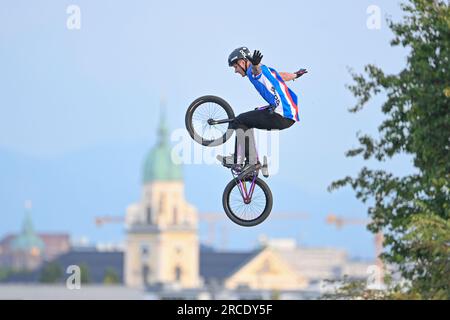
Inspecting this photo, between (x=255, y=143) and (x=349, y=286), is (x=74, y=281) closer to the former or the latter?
(x=349, y=286)

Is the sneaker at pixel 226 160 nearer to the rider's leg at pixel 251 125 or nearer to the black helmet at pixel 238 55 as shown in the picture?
the rider's leg at pixel 251 125

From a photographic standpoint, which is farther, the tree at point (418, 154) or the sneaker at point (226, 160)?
the tree at point (418, 154)

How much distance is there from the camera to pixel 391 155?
75688mm

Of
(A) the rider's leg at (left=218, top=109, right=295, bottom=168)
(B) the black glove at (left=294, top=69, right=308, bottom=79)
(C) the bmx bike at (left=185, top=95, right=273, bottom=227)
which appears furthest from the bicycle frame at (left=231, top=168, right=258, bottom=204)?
(B) the black glove at (left=294, top=69, right=308, bottom=79)

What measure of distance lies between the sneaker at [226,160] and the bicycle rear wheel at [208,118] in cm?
58

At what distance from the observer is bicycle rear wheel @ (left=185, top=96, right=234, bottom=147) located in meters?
34.9

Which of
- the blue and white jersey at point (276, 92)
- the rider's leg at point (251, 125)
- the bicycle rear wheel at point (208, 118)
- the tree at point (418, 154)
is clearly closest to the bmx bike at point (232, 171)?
the bicycle rear wheel at point (208, 118)

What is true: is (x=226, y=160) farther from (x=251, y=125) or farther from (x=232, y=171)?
(x=251, y=125)

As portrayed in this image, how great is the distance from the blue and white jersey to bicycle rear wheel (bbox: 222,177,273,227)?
172 cm

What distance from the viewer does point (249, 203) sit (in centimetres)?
3491

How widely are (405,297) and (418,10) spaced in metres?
12.0

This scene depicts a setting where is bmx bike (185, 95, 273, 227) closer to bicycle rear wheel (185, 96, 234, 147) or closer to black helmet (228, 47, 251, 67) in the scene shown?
bicycle rear wheel (185, 96, 234, 147)

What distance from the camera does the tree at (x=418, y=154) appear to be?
221 ft
